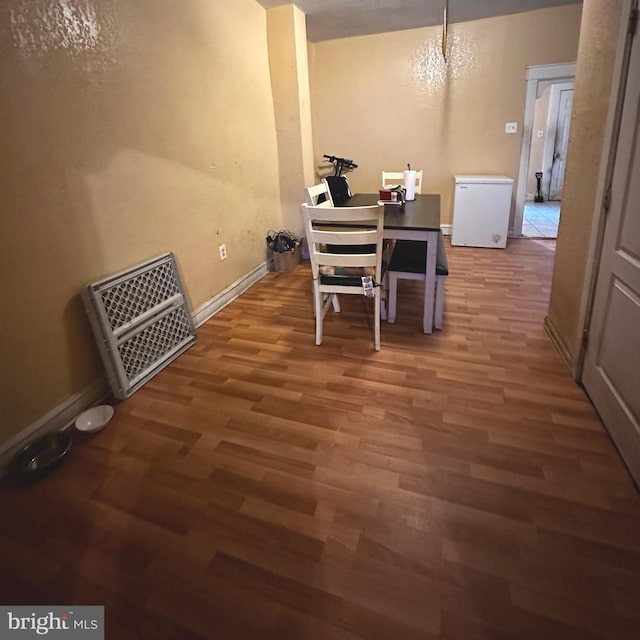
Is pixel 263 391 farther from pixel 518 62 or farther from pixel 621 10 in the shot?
pixel 518 62

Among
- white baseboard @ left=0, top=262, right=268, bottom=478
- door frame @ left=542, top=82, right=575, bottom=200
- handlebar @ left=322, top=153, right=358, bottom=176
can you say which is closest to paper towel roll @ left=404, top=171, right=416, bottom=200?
handlebar @ left=322, top=153, right=358, bottom=176

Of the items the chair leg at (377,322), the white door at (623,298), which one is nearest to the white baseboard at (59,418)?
the chair leg at (377,322)

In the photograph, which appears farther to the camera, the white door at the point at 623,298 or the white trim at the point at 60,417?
the white trim at the point at 60,417

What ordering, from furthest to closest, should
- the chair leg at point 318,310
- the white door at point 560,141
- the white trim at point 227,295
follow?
1. the white door at point 560,141
2. the white trim at point 227,295
3. the chair leg at point 318,310

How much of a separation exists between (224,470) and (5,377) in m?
0.99

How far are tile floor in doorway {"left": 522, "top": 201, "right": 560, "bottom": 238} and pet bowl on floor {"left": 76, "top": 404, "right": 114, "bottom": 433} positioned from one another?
14.6ft

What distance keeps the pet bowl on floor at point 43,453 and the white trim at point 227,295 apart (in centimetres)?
120

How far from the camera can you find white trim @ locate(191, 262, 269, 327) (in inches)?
112

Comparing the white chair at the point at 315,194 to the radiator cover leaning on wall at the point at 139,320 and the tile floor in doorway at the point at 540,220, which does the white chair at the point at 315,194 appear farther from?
the tile floor in doorway at the point at 540,220

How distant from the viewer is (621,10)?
156 cm

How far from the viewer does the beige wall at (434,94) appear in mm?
3967

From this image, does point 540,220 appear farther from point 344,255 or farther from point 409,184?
point 344,255

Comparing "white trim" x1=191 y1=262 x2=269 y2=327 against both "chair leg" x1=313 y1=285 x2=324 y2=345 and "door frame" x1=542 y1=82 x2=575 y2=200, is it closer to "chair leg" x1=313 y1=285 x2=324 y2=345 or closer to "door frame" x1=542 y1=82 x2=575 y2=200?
"chair leg" x1=313 y1=285 x2=324 y2=345

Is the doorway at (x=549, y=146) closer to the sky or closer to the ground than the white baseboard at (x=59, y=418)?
closer to the sky
